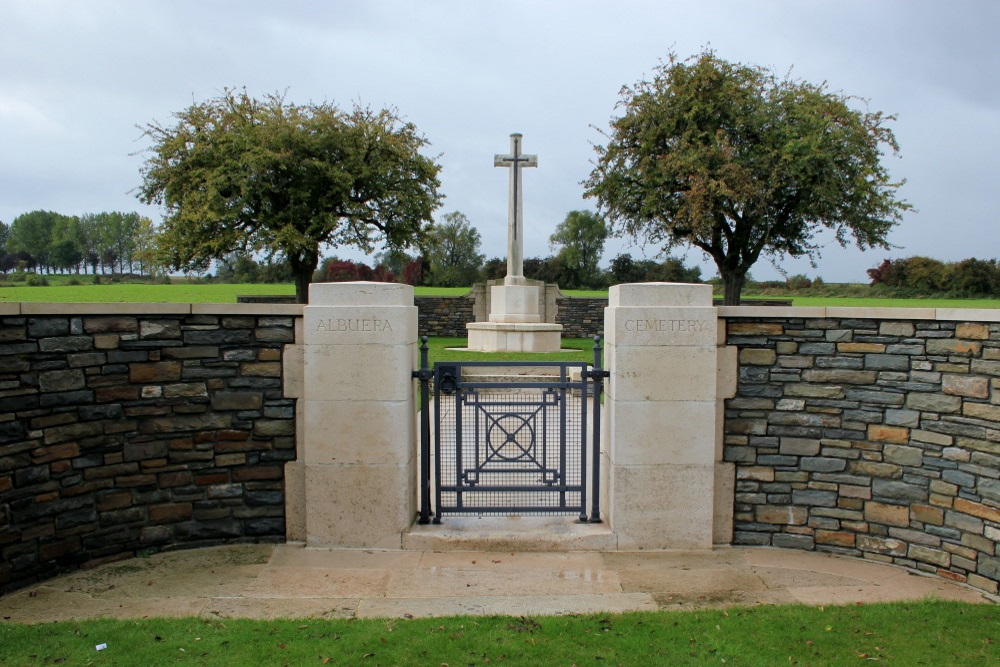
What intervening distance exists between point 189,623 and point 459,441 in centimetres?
207

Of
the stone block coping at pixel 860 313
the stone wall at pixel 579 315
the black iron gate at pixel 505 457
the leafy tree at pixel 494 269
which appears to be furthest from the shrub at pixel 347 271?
A: the stone block coping at pixel 860 313

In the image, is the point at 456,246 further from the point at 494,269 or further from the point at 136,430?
the point at 136,430

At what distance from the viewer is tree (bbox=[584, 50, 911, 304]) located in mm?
21047

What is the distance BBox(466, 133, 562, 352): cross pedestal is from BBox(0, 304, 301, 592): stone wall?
12546 mm

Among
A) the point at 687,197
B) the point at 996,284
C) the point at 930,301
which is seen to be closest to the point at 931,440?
the point at 687,197

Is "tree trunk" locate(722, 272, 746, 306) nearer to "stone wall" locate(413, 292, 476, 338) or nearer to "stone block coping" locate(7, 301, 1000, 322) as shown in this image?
"stone wall" locate(413, 292, 476, 338)

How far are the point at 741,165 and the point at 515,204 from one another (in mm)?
7841

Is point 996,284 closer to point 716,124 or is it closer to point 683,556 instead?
point 716,124

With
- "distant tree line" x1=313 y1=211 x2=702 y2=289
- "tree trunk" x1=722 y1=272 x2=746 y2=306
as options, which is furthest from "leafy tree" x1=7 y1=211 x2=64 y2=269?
"tree trunk" x1=722 y1=272 x2=746 y2=306

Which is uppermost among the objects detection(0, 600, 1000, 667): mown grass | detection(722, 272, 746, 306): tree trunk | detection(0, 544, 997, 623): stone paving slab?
detection(722, 272, 746, 306): tree trunk

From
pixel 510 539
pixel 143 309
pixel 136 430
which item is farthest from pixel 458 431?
pixel 143 309

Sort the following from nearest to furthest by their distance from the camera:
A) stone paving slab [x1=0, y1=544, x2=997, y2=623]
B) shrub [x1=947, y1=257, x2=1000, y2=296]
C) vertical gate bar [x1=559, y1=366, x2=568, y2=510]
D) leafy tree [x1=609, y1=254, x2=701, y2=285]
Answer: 1. stone paving slab [x1=0, y1=544, x2=997, y2=623]
2. vertical gate bar [x1=559, y1=366, x2=568, y2=510]
3. shrub [x1=947, y1=257, x2=1000, y2=296]
4. leafy tree [x1=609, y1=254, x2=701, y2=285]

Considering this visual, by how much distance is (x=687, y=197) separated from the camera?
70.2 feet

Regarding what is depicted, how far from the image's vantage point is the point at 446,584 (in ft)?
14.3
